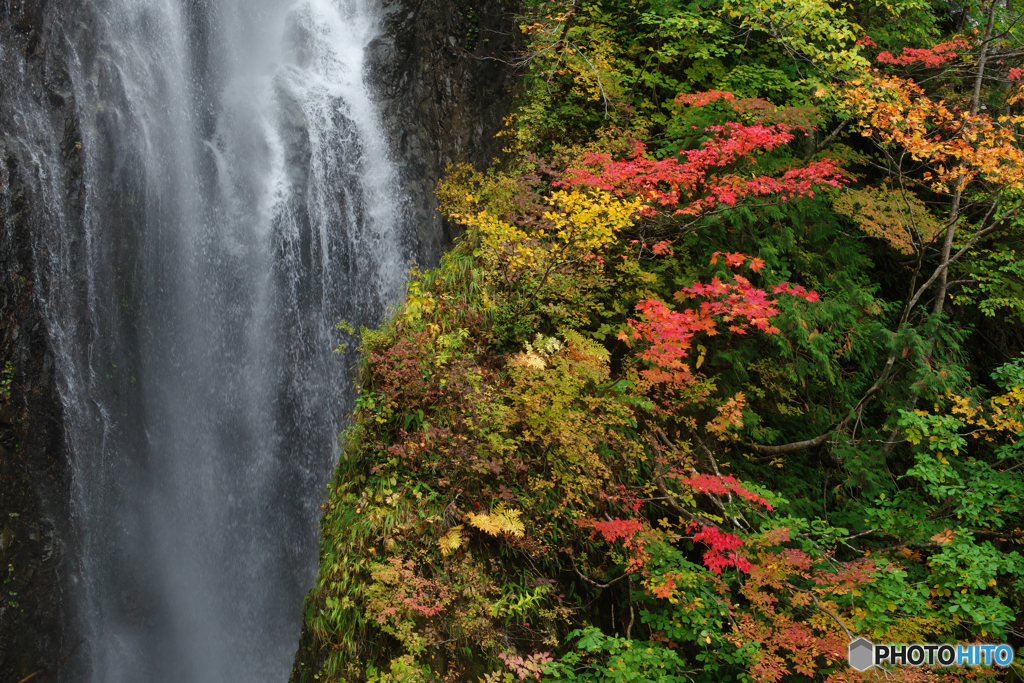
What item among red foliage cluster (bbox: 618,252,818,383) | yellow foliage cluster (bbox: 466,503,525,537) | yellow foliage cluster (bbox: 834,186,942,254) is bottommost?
yellow foliage cluster (bbox: 466,503,525,537)

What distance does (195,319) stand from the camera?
9742 millimetres

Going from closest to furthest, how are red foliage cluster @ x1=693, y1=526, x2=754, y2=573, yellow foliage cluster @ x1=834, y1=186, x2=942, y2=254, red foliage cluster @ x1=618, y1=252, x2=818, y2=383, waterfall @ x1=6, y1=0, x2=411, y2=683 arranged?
red foliage cluster @ x1=693, y1=526, x2=754, y2=573, red foliage cluster @ x1=618, y1=252, x2=818, y2=383, yellow foliage cluster @ x1=834, y1=186, x2=942, y2=254, waterfall @ x1=6, y1=0, x2=411, y2=683

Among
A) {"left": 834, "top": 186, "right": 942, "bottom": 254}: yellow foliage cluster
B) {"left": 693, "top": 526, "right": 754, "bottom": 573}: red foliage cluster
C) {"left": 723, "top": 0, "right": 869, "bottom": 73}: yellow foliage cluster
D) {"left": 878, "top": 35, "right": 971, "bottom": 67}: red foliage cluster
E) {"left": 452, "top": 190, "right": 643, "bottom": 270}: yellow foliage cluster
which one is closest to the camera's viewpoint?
{"left": 693, "top": 526, "right": 754, "bottom": 573}: red foliage cluster

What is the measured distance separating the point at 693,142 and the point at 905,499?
4714 millimetres

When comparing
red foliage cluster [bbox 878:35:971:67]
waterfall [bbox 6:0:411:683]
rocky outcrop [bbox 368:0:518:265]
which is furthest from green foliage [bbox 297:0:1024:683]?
waterfall [bbox 6:0:411:683]

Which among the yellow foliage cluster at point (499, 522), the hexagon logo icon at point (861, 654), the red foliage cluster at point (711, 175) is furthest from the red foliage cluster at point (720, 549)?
the red foliage cluster at point (711, 175)

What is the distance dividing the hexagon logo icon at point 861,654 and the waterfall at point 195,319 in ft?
24.5

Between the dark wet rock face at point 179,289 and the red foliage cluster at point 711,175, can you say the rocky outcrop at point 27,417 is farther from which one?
the red foliage cluster at point 711,175

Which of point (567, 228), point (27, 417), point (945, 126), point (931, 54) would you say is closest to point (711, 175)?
point (567, 228)

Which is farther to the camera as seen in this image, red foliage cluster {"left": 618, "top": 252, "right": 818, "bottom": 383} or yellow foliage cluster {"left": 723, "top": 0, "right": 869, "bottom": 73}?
yellow foliage cluster {"left": 723, "top": 0, "right": 869, "bottom": 73}

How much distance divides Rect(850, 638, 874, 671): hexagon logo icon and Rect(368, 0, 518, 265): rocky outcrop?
7.66m

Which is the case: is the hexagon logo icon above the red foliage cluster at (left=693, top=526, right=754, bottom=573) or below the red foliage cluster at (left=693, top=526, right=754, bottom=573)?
below

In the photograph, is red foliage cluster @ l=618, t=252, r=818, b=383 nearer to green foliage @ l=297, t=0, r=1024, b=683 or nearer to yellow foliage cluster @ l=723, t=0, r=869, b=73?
green foliage @ l=297, t=0, r=1024, b=683

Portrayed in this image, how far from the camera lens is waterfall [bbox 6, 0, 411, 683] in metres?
8.86
